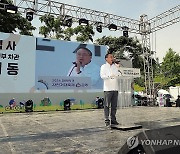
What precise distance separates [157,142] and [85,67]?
41.2 feet

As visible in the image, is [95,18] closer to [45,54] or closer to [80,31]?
[45,54]

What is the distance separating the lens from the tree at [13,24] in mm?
21000

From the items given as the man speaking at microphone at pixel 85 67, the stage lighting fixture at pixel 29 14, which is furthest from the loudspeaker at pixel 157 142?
the stage lighting fixture at pixel 29 14

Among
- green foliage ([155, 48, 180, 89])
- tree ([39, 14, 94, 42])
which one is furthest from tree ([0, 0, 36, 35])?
green foliage ([155, 48, 180, 89])

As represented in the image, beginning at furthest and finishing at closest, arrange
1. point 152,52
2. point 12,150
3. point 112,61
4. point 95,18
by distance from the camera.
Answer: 1. point 152,52
2. point 95,18
3. point 112,61
4. point 12,150

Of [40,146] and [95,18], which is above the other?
[95,18]

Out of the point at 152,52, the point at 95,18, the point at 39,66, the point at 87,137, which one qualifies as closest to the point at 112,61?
→ the point at 87,137

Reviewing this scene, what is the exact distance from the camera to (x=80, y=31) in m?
27.8

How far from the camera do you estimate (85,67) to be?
13.7 metres

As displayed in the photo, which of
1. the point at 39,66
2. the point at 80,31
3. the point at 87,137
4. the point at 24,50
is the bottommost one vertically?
the point at 87,137

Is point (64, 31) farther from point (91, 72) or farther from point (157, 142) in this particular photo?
point (157, 142)

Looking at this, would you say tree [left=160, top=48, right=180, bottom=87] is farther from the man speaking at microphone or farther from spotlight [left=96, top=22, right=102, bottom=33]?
the man speaking at microphone

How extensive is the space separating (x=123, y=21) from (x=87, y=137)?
12.6 metres

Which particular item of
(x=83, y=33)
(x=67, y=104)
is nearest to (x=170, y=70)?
(x=83, y=33)
